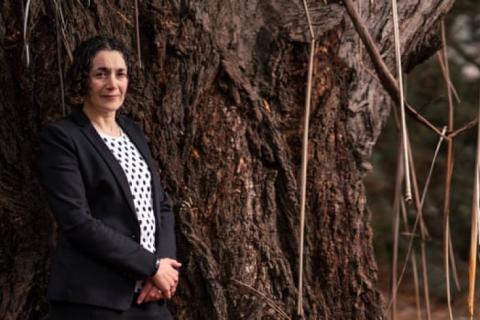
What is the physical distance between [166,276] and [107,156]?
0.30m

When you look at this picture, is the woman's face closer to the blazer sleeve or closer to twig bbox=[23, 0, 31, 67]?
the blazer sleeve

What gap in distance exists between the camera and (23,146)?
2.86 metres

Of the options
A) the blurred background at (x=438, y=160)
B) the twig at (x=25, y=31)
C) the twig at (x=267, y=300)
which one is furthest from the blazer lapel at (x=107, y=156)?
the blurred background at (x=438, y=160)

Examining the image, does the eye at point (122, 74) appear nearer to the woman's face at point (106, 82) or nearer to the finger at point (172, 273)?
the woman's face at point (106, 82)

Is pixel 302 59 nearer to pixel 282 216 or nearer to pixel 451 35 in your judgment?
pixel 282 216

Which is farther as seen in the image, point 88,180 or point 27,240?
point 27,240

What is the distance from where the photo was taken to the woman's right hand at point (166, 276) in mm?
2466

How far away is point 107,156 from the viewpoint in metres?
2.44

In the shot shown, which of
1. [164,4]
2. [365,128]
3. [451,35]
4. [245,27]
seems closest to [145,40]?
[164,4]

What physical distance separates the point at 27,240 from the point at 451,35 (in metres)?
4.31

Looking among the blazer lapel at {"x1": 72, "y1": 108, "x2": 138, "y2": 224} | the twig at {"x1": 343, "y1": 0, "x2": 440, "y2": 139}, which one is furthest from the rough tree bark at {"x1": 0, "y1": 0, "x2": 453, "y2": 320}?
the twig at {"x1": 343, "y1": 0, "x2": 440, "y2": 139}

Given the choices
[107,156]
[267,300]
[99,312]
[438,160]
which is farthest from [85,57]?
[438,160]

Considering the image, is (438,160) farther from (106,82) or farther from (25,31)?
(106,82)

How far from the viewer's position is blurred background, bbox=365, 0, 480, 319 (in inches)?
267
